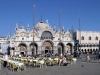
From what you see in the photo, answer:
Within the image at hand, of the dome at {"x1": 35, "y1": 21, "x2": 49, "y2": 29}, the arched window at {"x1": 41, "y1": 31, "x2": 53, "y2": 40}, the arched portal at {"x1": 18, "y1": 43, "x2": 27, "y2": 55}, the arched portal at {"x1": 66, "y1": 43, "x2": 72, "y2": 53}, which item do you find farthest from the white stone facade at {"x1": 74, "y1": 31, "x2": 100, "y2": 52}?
the arched portal at {"x1": 18, "y1": 43, "x2": 27, "y2": 55}

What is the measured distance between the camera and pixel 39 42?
6278 centimetres

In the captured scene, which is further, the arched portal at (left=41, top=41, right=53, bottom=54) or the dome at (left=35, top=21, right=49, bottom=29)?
the dome at (left=35, top=21, right=49, bottom=29)

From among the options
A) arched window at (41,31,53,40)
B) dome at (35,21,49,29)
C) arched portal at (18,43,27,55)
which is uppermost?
dome at (35,21,49,29)

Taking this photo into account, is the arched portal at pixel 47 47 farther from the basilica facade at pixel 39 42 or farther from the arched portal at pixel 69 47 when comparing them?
the arched portal at pixel 69 47

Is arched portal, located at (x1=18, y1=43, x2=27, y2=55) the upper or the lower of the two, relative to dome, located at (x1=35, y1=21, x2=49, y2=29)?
lower

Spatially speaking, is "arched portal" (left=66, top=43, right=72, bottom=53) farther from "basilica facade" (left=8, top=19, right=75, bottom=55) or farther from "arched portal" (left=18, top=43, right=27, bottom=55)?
"arched portal" (left=18, top=43, right=27, bottom=55)

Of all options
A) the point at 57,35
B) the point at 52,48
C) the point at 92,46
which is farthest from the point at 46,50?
the point at 92,46

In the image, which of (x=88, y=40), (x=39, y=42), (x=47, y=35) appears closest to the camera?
(x=39, y=42)

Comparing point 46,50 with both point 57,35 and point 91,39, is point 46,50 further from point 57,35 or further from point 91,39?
point 91,39

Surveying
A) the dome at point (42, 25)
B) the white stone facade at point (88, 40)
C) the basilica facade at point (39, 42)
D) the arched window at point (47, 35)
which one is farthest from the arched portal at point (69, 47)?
the dome at point (42, 25)

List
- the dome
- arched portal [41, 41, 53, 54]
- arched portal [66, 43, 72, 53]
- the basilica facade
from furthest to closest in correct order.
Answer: the dome
arched portal [66, 43, 72, 53]
arched portal [41, 41, 53, 54]
the basilica facade

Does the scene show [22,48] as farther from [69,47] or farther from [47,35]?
[69,47]

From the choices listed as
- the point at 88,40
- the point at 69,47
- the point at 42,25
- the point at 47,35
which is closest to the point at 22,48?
→ the point at 47,35

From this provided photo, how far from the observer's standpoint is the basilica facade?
6103cm
